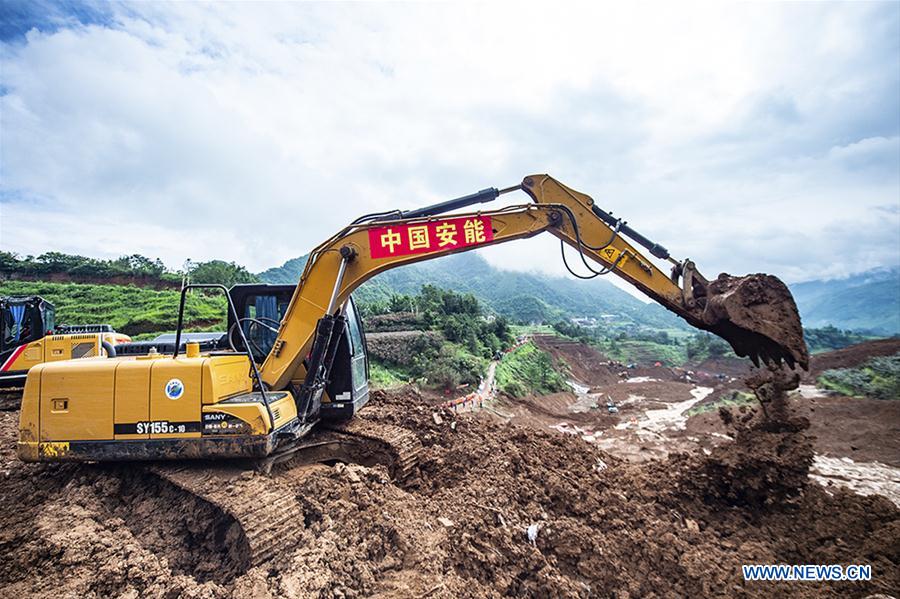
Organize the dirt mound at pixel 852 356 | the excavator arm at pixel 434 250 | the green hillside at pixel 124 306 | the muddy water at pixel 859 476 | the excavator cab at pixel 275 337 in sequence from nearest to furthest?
the excavator arm at pixel 434 250, the excavator cab at pixel 275 337, the muddy water at pixel 859 476, the dirt mound at pixel 852 356, the green hillside at pixel 124 306

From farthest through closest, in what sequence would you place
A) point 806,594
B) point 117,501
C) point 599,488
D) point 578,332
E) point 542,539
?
point 578,332 < point 599,488 < point 117,501 < point 542,539 < point 806,594

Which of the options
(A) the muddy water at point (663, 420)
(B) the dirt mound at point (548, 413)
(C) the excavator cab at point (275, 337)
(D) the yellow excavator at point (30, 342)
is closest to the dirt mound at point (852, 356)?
(A) the muddy water at point (663, 420)

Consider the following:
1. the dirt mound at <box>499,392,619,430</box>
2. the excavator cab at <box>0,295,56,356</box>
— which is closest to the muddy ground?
the dirt mound at <box>499,392,619,430</box>

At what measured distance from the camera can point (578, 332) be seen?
42.1m

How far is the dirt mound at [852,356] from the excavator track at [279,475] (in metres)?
16.6

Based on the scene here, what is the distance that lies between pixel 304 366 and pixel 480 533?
2.75 metres

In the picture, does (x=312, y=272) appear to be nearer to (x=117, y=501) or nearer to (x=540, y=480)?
(x=117, y=501)

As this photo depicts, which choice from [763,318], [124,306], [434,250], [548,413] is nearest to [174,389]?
[434,250]

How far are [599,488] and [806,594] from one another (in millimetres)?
1953

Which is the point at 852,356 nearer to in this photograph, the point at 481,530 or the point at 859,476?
the point at 859,476

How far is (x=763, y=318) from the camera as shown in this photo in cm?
436

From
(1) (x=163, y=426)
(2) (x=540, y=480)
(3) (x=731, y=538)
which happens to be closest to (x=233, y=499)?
(1) (x=163, y=426)

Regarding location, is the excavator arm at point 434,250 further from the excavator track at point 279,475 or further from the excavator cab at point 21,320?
the excavator cab at point 21,320

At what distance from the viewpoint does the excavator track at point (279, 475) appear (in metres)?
3.74
